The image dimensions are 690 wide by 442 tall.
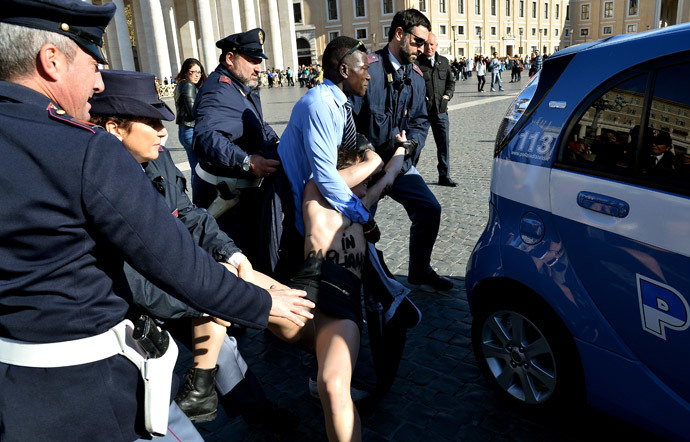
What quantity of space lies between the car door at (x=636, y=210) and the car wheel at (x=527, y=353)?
12.1 inches

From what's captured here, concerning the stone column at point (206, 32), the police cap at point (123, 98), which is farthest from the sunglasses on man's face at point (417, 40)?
the stone column at point (206, 32)

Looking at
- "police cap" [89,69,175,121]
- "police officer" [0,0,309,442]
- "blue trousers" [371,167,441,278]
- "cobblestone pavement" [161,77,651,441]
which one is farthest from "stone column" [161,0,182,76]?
"police officer" [0,0,309,442]

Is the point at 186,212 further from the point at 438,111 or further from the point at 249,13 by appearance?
the point at 249,13

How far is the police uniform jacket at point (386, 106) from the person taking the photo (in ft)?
12.8

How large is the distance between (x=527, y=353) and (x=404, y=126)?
2.16 metres

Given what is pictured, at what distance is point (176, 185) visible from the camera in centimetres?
274

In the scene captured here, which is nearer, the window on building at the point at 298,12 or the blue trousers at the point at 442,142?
the blue trousers at the point at 442,142

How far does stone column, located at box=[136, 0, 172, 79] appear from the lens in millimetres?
39219

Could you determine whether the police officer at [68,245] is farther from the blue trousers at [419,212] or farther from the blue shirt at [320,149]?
the blue trousers at [419,212]

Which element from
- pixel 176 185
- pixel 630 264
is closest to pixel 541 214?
pixel 630 264

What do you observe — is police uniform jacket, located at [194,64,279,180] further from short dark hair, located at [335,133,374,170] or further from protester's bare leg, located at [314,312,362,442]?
→ protester's bare leg, located at [314,312,362,442]

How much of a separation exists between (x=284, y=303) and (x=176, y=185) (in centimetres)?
132

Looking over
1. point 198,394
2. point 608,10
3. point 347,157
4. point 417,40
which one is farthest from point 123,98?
point 608,10

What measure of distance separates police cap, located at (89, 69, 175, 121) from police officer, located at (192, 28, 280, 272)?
116 cm
